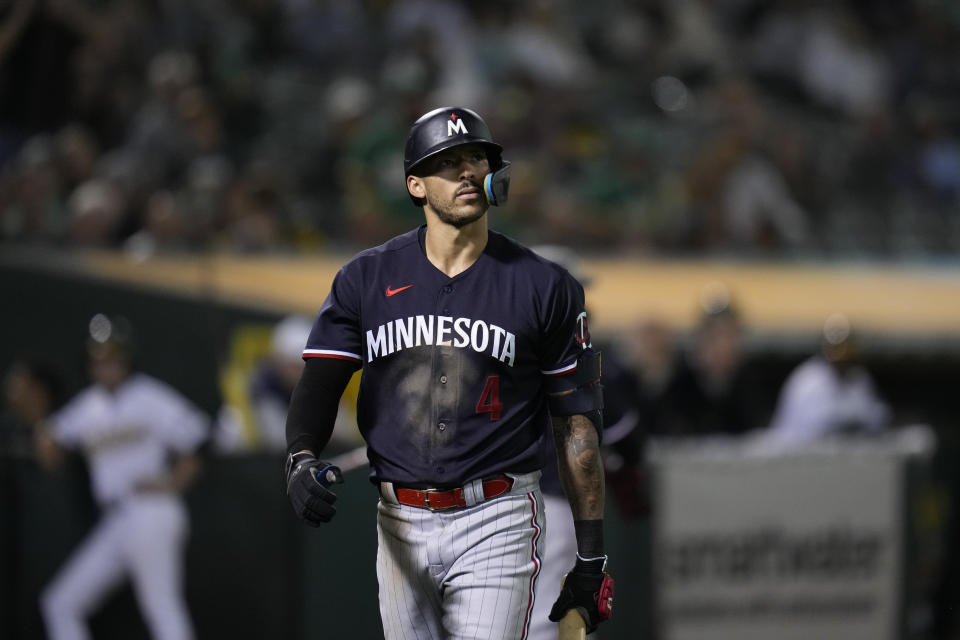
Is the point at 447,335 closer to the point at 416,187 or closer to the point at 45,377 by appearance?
the point at 416,187

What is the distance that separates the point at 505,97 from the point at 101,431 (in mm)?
4584

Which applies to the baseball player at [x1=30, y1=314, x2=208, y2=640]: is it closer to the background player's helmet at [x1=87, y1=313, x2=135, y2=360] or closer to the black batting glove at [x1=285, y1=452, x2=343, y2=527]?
the background player's helmet at [x1=87, y1=313, x2=135, y2=360]

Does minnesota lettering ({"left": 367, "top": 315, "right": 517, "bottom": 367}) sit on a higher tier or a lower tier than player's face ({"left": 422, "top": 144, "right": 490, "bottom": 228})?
lower

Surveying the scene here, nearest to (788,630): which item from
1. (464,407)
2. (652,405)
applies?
(652,405)

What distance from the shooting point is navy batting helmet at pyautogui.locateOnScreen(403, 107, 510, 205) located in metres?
3.36

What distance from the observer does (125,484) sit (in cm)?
673

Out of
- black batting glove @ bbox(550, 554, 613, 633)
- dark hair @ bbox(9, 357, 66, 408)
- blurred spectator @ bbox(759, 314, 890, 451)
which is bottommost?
black batting glove @ bbox(550, 554, 613, 633)

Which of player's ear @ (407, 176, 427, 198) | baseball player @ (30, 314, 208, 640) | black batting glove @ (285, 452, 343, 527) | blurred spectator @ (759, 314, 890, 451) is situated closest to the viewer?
black batting glove @ (285, 452, 343, 527)

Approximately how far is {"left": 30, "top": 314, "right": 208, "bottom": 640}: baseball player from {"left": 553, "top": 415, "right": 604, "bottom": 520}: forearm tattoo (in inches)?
147

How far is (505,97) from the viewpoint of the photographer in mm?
10281

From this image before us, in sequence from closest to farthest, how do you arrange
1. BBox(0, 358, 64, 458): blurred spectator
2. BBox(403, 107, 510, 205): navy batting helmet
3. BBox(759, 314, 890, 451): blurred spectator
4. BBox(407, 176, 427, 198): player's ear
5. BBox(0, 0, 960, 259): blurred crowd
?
BBox(403, 107, 510, 205): navy batting helmet, BBox(407, 176, 427, 198): player's ear, BBox(0, 358, 64, 458): blurred spectator, BBox(759, 314, 890, 451): blurred spectator, BBox(0, 0, 960, 259): blurred crowd

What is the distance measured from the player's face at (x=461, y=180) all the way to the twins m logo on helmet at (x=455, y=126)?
1.9 inches

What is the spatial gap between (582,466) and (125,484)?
3859mm

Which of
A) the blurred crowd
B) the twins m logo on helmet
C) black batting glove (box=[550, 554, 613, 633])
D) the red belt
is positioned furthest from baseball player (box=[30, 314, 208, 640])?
the twins m logo on helmet
